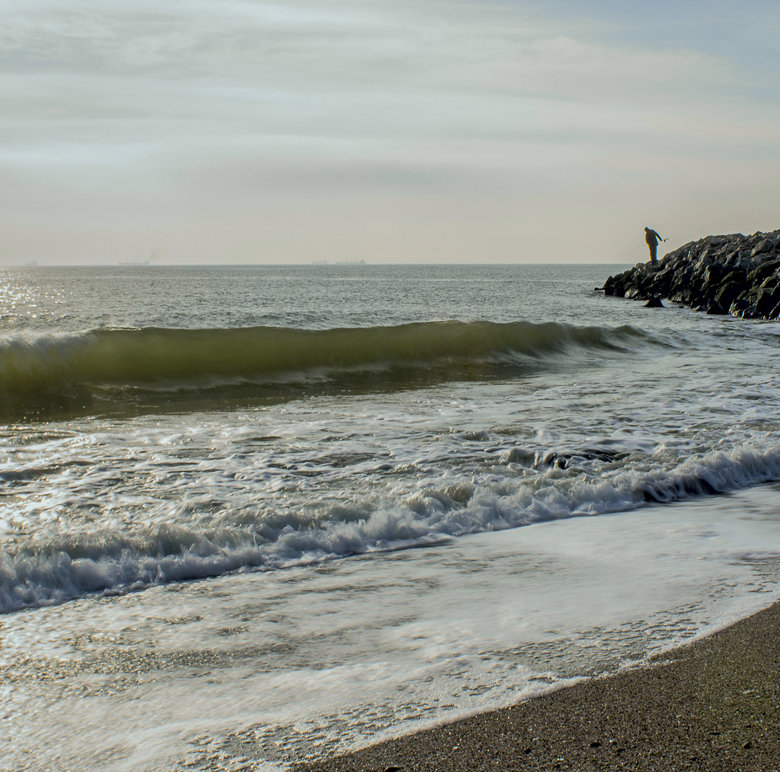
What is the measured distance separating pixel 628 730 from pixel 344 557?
2254 millimetres

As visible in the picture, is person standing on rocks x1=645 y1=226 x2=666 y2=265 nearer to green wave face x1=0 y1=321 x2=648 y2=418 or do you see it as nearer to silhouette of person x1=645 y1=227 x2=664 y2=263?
silhouette of person x1=645 y1=227 x2=664 y2=263

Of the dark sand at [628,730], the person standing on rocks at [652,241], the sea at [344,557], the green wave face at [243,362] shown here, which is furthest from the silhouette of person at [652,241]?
the dark sand at [628,730]

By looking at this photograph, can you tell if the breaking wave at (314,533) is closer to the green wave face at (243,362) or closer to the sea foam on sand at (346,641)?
the sea foam on sand at (346,641)

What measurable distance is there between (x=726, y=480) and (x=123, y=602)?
4.46 meters

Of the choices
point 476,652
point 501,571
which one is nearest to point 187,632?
point 476,652

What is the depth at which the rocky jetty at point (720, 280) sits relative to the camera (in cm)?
2547

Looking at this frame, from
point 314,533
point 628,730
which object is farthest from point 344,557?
point 628,730

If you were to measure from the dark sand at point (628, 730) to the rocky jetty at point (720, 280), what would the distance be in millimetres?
23937

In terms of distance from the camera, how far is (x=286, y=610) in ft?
11.5

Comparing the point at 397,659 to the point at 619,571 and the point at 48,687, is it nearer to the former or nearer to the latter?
the point at 48,687

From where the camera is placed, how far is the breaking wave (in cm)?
387

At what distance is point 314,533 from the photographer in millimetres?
4578

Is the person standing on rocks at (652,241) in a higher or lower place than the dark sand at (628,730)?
higher

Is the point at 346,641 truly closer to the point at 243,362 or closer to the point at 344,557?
the point at 344,557
